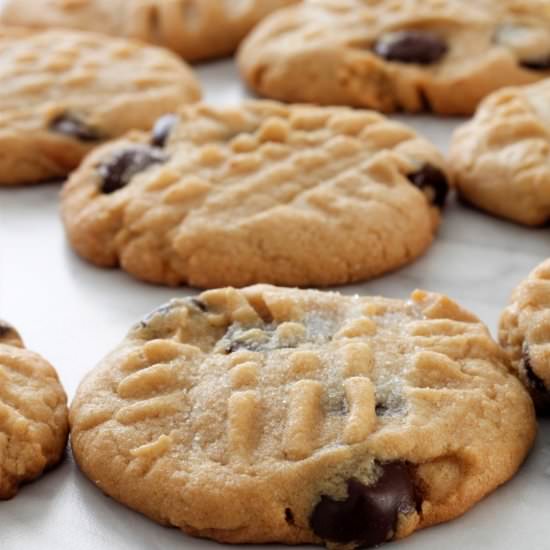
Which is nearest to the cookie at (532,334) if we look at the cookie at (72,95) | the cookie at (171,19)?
the cookie at (72,95)

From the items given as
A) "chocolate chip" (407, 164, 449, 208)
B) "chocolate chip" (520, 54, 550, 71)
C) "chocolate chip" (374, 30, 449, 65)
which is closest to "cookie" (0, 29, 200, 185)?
"chocolate chip" (374, 30, 449, 65)

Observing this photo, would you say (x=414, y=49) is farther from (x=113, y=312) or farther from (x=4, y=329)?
(x=4, y=329)

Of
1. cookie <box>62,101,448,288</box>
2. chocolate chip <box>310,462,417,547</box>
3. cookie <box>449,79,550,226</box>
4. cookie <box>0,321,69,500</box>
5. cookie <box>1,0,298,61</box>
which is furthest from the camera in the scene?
cookie <box>1,0,298,61</box>

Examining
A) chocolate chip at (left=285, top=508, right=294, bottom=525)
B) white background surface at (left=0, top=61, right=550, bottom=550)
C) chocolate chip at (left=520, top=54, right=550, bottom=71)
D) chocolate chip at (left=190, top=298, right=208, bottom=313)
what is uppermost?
chocolate chip at (left=190, top=298, right=208, bottom=313)

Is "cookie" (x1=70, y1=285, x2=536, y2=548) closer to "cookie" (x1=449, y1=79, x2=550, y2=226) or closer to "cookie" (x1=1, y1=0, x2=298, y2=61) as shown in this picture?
"cookie" (x1=449, y1=79, x2=550, y2=226)

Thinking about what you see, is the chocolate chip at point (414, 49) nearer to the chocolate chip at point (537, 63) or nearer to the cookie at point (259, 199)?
the chocolate chip at point (537, 63)

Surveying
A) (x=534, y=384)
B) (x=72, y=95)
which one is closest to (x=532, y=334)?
(x=534, y=384)

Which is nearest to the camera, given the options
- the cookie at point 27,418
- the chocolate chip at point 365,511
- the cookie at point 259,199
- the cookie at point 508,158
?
the chocolate chip at point 365,511

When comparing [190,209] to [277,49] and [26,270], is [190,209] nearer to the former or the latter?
[26,270]
